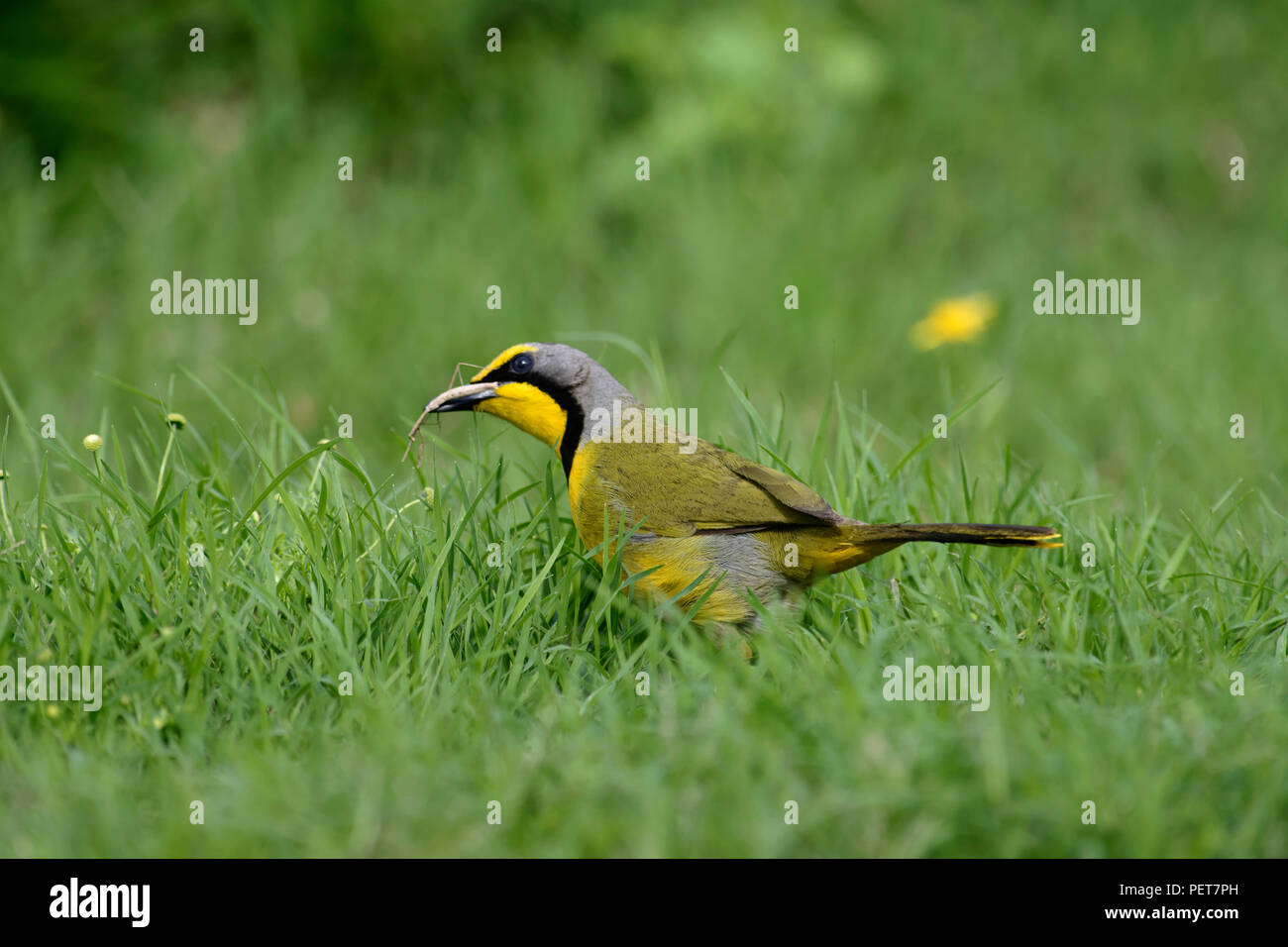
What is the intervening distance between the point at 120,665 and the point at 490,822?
1070 millimetres

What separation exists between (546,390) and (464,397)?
0.78 ft

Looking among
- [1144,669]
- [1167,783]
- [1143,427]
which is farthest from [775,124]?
[1167,783]

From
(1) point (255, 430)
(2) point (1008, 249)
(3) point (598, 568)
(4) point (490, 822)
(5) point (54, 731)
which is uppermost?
(2) point (1008, 249)

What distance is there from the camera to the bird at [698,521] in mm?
3578

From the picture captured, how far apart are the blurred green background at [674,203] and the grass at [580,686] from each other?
180 centimetres

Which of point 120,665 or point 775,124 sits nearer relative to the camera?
point 120,665

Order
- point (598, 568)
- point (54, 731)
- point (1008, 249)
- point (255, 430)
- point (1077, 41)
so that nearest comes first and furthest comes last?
point (54, 731) → point (598, 568) → point (255, 430) → point (1008, 249) → point (1077, 41)

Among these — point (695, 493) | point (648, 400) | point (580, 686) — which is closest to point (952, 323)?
point (648, 400)

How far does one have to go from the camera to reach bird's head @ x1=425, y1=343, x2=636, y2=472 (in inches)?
153

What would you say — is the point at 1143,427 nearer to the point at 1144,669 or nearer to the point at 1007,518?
the point at 1007,518

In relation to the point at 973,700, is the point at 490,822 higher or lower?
lower

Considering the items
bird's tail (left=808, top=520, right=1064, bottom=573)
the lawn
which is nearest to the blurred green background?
the lawn

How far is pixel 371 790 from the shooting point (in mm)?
2637

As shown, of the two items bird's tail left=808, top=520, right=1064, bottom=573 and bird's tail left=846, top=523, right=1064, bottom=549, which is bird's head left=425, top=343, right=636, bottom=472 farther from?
bird's tail left=846, top=523, right=1064, bottom=549
